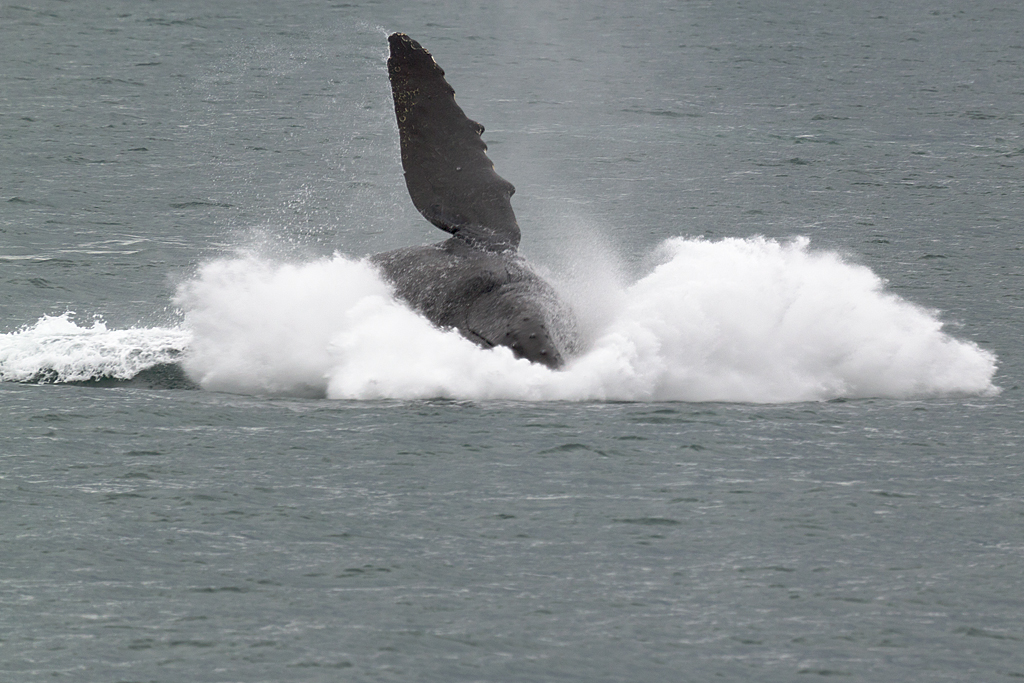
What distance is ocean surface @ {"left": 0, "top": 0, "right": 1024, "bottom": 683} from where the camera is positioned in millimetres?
13266

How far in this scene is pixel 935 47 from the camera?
2370 inches

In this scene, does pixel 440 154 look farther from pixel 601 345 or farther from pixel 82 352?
pixel 82 352

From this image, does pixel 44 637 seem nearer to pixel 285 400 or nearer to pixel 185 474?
pixel 185 474

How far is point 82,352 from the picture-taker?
863 inches

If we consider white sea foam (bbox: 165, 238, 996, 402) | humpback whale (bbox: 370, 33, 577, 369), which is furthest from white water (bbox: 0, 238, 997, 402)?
humpback whale (bbox: 370, 33, 577, 369)

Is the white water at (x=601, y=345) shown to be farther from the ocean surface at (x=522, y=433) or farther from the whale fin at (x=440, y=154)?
the whale fin at (x=440, y=154)

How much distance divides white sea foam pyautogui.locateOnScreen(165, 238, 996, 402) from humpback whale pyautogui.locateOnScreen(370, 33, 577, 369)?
0.28m

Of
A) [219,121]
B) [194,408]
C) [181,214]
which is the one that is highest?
[219,121]

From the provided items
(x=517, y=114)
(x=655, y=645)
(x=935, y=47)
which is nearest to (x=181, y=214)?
(x=517, y=114)

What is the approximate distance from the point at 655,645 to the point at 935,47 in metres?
51.7

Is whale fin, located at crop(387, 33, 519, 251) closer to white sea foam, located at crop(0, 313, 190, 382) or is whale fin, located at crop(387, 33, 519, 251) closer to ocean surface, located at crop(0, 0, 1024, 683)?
ocean surface, located at crop(0, 0, 1024, 683)

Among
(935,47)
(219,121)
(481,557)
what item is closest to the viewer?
(481,557)

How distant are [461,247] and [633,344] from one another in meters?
2.78

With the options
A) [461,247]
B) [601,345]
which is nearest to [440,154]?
[461,247]
